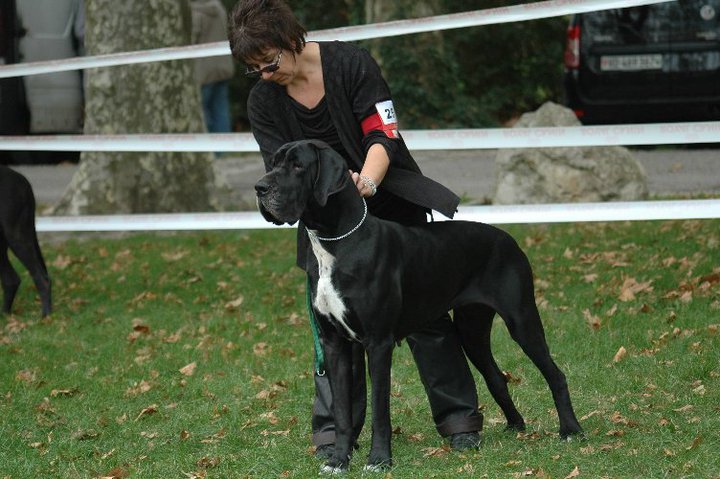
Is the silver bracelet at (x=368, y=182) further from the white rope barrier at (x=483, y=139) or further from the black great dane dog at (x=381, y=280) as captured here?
the white rope barrier at (x=483, y=139)

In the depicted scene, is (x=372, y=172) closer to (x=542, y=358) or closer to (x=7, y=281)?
(x=542, y=358)

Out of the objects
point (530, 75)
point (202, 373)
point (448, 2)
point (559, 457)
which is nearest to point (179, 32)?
point (202, 373)

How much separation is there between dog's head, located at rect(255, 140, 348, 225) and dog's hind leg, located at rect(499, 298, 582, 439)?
1027mm

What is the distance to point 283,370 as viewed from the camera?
281 inches

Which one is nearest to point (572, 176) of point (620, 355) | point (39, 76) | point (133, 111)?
point (133, 111)

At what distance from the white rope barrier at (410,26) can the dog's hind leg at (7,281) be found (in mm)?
1392

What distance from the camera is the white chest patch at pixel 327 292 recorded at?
4.76 metres

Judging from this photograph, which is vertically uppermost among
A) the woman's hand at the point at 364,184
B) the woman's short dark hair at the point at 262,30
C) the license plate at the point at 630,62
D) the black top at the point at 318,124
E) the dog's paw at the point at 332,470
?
the woman's short dark hair at the point at 262,30

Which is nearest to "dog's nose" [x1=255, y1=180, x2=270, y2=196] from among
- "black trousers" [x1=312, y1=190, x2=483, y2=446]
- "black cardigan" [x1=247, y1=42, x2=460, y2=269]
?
"black cardigan" [x1=247, y1=42, x2=460, y2=269]

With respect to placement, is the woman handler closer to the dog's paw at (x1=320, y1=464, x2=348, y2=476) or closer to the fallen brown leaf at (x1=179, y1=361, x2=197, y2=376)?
the dog's paw at (x1=320, y1=464, x2=348, y2=476)

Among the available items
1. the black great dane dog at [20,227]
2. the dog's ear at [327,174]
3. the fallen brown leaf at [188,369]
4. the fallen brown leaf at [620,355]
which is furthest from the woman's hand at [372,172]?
the black great dane dog at [20,227]

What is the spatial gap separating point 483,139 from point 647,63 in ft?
23.5

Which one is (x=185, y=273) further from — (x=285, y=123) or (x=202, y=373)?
(x=285, y=123)

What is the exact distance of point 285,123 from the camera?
513 cm
